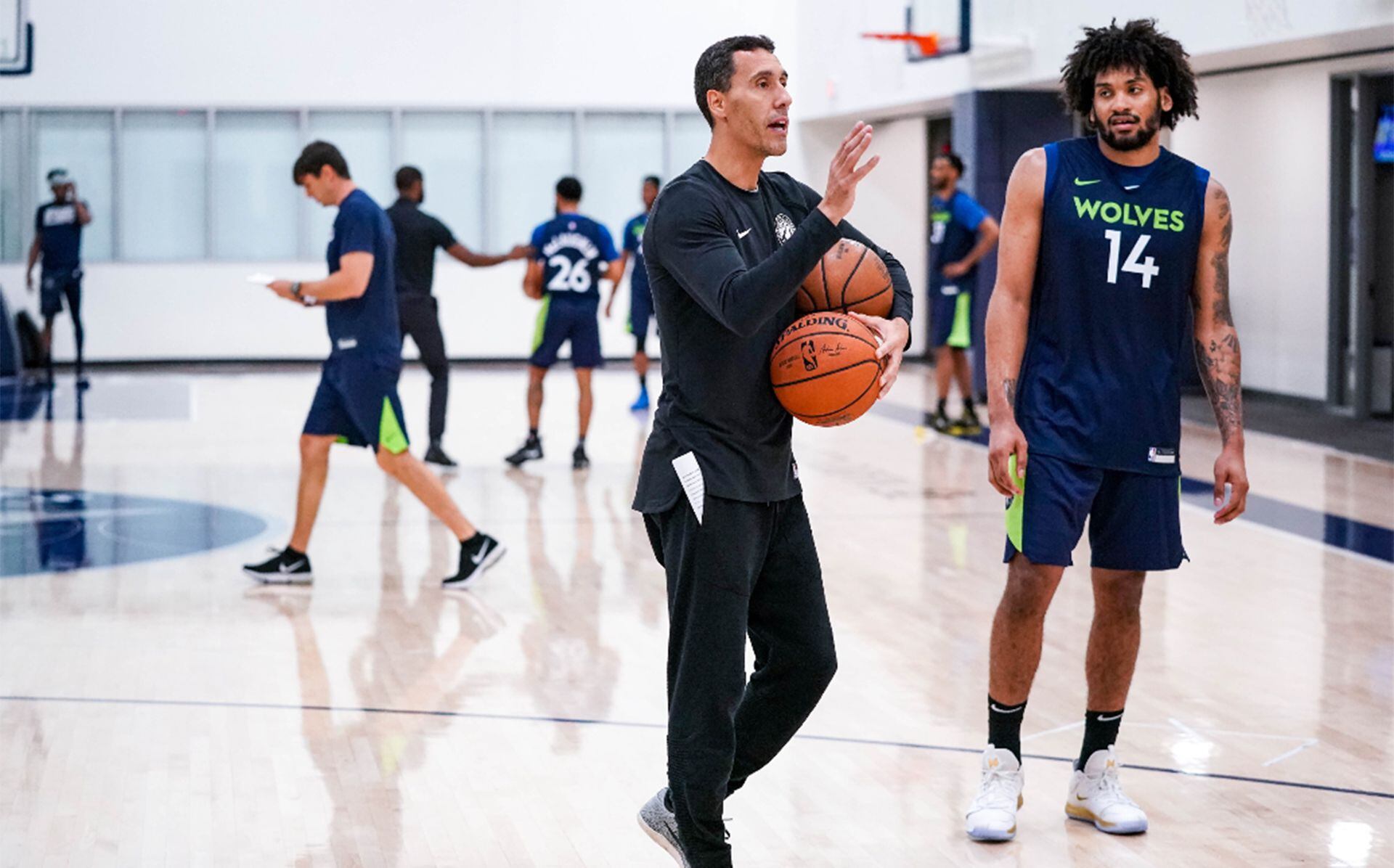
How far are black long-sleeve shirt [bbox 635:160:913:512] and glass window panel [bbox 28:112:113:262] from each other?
16.8 m

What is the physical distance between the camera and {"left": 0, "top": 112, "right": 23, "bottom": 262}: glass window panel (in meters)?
18.8

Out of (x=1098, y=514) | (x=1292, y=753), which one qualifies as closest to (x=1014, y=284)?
(x=1098, y=514)

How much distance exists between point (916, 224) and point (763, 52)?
1660 cm

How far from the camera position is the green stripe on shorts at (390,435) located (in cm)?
709

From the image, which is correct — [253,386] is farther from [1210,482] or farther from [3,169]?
[1210,482]

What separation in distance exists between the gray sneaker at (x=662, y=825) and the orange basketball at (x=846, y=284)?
3.32 feet

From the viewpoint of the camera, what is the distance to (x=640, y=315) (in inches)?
557

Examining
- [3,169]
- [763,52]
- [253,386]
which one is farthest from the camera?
[3,169]

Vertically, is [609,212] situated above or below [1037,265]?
above

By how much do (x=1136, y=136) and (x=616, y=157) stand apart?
16181mm

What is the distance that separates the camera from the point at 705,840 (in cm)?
340

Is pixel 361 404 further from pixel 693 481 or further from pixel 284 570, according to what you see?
pixel 693 481

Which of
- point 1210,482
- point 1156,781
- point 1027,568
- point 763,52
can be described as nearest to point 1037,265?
point 1027,568

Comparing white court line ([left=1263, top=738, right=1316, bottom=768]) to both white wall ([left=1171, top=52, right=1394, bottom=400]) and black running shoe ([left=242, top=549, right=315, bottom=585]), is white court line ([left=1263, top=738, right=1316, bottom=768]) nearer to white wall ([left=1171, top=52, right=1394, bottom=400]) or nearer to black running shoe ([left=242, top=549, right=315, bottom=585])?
black running shoe ([left=242, top=549, right=315, bottom=585])
